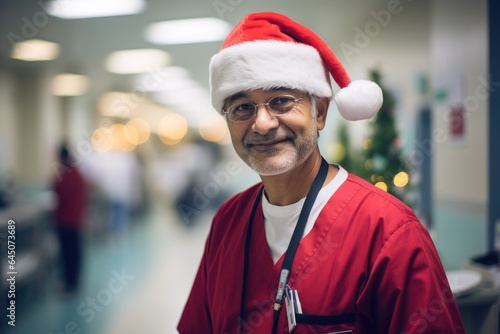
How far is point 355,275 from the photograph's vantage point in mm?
1048

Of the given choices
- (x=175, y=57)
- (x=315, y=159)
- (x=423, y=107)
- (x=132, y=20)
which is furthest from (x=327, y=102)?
(x=175, y=57)

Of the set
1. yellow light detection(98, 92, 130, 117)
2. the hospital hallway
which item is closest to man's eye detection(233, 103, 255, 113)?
the hospital hallway

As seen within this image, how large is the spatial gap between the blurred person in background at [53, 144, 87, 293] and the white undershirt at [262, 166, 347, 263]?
3529mm

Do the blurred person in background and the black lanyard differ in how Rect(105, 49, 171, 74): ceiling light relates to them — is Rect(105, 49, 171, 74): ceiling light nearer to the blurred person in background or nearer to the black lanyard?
the blurred person in background

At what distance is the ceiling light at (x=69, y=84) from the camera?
827 centimetres

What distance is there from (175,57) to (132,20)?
8.60 ft

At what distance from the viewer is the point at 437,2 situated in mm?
3877

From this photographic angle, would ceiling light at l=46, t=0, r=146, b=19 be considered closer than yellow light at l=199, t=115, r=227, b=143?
Yes

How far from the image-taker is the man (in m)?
1.02

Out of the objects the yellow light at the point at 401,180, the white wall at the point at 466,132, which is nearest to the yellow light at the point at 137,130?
the yellow light at the point at 401,180

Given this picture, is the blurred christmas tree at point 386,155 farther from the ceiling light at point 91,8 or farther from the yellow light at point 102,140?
the yellow light at point 102,140

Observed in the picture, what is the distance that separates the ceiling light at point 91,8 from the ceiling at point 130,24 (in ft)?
0.46

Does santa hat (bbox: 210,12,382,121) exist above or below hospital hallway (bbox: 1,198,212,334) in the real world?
above

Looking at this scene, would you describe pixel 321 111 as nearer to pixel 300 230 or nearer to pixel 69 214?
pixel 300 230
